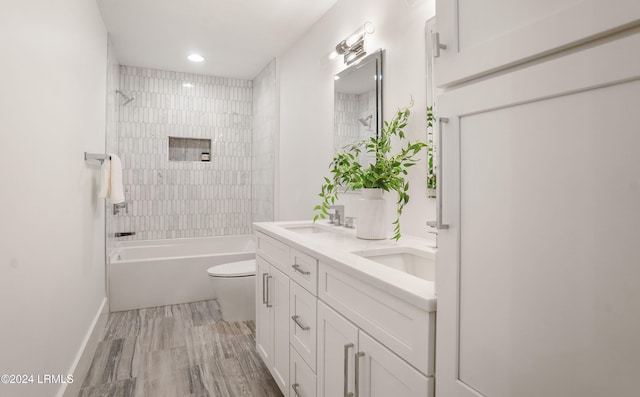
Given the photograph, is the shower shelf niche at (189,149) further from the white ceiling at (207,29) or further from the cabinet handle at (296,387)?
the cabinet handle at (296,387)

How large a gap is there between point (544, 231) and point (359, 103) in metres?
1.78

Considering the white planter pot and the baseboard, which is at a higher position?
the white planter pot

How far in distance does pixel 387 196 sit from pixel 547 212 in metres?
1.44

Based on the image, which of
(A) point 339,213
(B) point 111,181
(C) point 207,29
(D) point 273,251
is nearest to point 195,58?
(C) point 207,29

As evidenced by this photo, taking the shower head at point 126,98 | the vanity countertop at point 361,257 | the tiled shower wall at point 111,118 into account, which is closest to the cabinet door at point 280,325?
the vanity countertop at point 361,257

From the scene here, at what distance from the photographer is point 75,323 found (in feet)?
6.83

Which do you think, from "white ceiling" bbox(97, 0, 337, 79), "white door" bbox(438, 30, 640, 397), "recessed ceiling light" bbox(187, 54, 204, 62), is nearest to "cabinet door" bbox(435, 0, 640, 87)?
"white door" bbox(438, 30, 640, 397)

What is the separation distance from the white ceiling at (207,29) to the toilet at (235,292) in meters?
1.94

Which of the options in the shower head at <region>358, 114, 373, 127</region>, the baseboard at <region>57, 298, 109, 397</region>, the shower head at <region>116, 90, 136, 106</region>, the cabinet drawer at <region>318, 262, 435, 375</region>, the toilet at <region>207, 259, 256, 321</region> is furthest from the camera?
the shower head at <region>116, 90, 136, 106</region>

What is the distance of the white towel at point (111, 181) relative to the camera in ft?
8.48

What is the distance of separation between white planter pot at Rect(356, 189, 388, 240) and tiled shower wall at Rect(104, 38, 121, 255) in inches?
96.5

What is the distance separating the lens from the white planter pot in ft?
5.79

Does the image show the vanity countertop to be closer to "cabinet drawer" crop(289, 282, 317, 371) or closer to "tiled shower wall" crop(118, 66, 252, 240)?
"cabinet drawer" crop(289, 282, 317, 371)

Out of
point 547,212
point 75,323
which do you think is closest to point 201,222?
point 75,323
